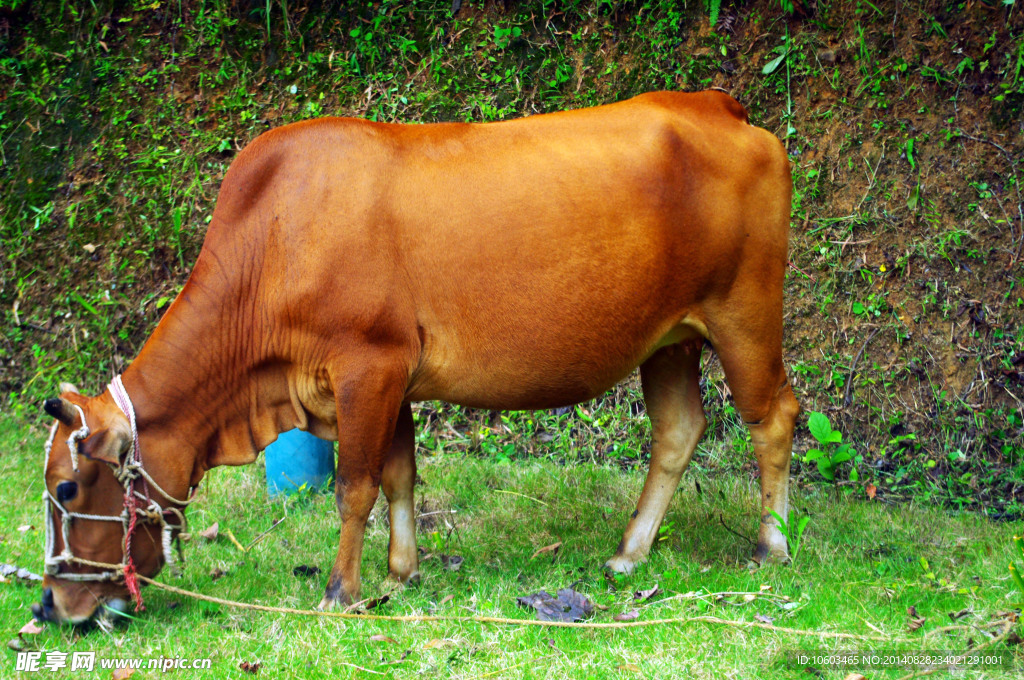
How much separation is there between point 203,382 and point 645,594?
2060 millimetres

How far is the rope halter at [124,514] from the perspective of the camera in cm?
379

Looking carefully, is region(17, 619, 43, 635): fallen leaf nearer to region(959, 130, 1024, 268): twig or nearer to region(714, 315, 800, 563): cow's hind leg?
region(714, 315, 800, 563): cow's hind leg

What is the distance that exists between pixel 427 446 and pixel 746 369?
2.76 m

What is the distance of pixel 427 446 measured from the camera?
21.7 ft

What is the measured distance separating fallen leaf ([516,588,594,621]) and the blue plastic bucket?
201cm

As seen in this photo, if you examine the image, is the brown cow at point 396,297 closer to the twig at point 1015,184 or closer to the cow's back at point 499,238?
the cow's back at point 499,238

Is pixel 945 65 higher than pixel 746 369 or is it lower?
higher

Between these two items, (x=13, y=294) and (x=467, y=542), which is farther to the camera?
(x=13, y=294)

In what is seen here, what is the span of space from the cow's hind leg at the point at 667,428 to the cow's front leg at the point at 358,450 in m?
1.31

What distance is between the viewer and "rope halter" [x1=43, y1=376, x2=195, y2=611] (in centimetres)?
379

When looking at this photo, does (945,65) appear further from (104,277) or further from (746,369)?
(104,277)

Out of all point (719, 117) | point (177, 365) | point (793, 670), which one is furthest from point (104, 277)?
point (793, 670)

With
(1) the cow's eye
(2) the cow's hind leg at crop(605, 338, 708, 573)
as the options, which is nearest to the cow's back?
(2) the cow's hind leg at crop(605, 338, 708, 573)

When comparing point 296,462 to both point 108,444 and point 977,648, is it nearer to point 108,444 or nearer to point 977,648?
point 108,444
